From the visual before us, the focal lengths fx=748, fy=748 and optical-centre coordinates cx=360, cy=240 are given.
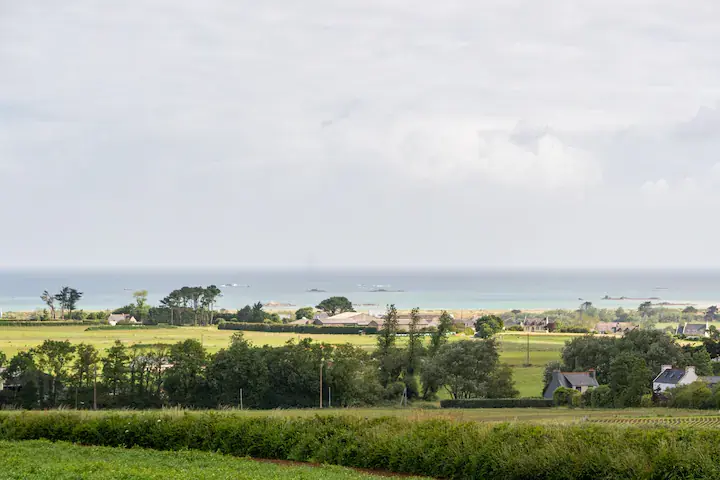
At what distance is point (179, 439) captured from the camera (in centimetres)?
1164

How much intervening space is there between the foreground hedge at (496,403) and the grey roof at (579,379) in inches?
167

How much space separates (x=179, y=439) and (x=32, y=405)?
750 inches

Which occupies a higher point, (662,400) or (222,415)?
(222,415)

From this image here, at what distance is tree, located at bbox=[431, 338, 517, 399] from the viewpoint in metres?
34.1

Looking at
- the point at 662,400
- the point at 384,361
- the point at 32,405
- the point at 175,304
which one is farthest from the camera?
the point at 175,304

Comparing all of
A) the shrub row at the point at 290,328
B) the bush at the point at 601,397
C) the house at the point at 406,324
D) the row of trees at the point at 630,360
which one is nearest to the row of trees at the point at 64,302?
the shrub row at the point at 290,328

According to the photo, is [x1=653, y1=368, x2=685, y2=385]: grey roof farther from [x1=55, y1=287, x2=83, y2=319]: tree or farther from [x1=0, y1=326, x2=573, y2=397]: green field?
[x1=55, y1=287, x2=83, y2=319]: tree

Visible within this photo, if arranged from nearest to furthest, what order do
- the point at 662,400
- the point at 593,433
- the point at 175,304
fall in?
the point at 593,433, the point at 662,400, the point at 175,304

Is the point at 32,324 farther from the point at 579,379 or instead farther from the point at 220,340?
the point at 579,379

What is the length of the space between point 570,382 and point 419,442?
88.5 feet

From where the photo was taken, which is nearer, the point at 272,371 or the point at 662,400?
the point at 272,371

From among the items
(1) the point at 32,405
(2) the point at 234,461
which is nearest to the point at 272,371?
(1) the point at 32,405

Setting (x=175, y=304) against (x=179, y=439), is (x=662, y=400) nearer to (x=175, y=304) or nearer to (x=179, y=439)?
(x=179, y=439)

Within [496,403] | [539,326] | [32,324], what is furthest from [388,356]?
[539,326]
